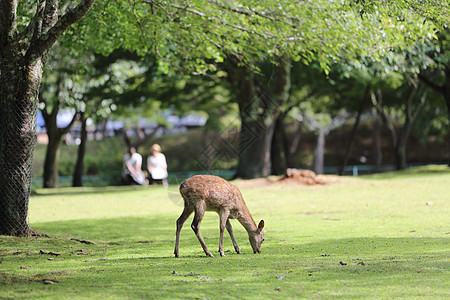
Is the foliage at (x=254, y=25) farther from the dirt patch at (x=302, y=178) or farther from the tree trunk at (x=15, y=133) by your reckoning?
the dirt patch at (x=302, y=178)

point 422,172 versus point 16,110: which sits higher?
point 16,110

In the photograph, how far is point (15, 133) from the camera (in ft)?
34.7

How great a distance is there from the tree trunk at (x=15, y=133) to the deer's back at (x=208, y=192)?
140 inches

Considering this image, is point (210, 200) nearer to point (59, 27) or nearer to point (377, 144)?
point (59, 27)

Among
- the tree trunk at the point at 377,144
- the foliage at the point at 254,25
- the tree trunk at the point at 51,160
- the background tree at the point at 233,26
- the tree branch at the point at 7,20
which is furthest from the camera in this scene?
the tree trunk at the point at 377,144

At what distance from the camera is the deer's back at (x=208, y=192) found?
845 centimetres

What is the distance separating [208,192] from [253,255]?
3.91 feet

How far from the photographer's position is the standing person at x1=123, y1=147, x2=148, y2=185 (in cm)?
2636

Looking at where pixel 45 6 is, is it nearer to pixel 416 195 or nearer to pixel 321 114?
pixel 416 195

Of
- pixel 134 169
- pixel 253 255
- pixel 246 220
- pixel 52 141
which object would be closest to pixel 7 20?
pixel 246 220

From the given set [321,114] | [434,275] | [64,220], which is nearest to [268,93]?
[64,220]

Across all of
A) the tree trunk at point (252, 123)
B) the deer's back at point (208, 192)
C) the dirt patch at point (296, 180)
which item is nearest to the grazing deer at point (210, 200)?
the deer's back at point (208, 192)

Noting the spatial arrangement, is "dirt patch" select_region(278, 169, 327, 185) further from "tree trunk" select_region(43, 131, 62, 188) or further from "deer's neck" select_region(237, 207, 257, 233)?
"deer's neck" select_region(237, 207, 257, 233)

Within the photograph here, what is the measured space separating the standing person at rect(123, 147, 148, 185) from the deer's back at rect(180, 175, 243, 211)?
58.6ft
